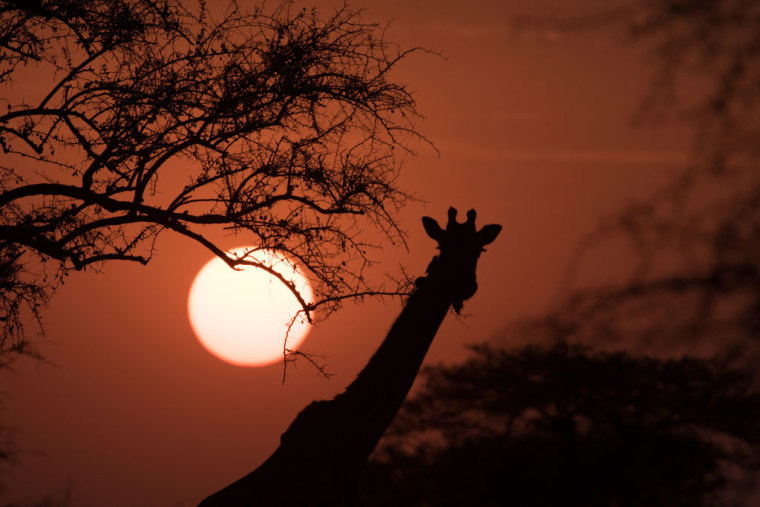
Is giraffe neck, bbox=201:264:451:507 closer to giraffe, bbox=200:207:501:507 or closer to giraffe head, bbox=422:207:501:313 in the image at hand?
giraffe, bbox=200:207:501:507

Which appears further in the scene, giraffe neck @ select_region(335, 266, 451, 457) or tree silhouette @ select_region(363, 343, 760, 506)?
tree silhouette @ select_region(363, 343, 760, 506)

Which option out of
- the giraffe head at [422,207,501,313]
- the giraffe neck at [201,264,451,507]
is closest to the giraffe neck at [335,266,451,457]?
the giraffe neck at [201,264,451,507]

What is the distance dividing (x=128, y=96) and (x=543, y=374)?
1418 centimetres

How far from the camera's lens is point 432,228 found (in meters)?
9.73

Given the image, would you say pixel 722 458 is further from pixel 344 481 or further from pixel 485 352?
pixel 344 481

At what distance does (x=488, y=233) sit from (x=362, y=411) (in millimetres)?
2355

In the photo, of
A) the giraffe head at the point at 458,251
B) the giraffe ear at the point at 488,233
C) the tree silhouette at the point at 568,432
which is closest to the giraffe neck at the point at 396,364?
the giraffe head at the point at 458,251

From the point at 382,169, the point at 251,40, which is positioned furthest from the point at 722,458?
the point at 251,40

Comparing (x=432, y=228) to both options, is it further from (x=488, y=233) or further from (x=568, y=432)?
(x=568, y=432)

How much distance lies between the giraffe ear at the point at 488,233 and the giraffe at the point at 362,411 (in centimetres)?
1

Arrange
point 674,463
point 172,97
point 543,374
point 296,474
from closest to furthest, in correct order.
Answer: point 296,474 → point 172,97 → point 674,463 → point 543,374

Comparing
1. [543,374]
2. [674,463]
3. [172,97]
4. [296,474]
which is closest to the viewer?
[296,474]

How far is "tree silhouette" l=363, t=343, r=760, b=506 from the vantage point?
1948 centimetres

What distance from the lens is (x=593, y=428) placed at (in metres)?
20.6
